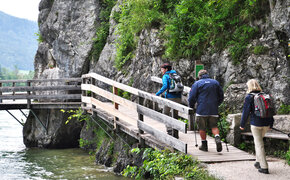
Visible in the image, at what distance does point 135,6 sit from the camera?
47.5ft

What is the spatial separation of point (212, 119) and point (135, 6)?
8328mm

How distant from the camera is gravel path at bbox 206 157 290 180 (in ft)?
19.0

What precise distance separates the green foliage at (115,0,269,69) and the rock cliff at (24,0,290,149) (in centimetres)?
26

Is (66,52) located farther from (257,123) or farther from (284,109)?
(257,123)

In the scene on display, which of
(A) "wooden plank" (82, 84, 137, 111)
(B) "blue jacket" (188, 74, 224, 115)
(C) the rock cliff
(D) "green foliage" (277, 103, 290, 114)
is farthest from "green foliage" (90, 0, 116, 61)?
(B) "blue jacket" (188, 74, 224, 115)

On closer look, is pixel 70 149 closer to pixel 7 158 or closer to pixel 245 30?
pixel 7 158

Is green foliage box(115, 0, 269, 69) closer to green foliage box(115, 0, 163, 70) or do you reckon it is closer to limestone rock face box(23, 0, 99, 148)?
green foliage box(115, 0, 163, 70)

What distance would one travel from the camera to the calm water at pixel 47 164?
11.4 metres

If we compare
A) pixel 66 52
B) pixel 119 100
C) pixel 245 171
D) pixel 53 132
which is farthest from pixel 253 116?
pixel 66 52

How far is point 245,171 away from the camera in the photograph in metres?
6.14

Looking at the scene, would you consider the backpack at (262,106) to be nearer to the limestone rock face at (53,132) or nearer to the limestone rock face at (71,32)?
the limestone rock face at (53,132)

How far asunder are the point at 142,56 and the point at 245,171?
8376 millimetres

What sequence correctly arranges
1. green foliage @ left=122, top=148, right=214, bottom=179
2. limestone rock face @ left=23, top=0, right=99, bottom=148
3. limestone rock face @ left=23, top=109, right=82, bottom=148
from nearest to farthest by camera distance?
green foliage @ left=122, top=148, right=214, bottom=179 → limestone rock face @ left=23, top=109, right=82, bottom=148 → limestone rock face @ left=23, top=0, right=99, bottom=148

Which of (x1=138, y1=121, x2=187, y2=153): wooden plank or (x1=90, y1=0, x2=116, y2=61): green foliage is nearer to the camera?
(x1=138, y1=121, x2=187, y2=153): wooden plank
